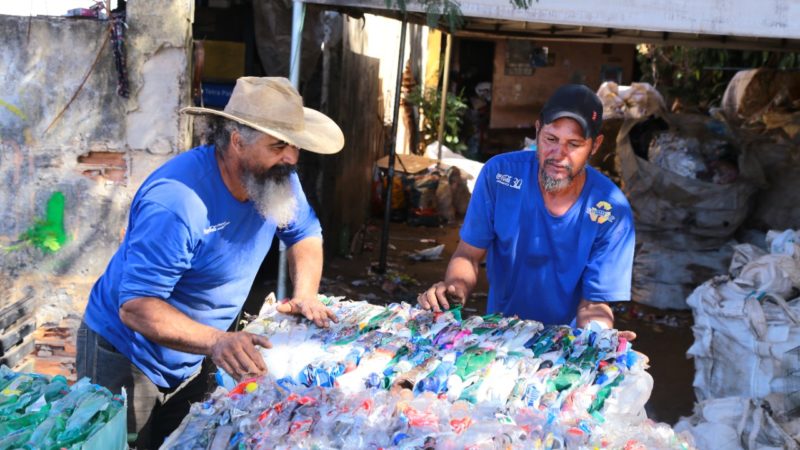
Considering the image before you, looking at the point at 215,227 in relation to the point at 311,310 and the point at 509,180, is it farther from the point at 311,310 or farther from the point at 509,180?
the point at 509,180

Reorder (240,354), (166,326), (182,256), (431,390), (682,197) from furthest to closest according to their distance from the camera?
(682,197)
(182,256)
(166,326)
(240,354)
(431,390)

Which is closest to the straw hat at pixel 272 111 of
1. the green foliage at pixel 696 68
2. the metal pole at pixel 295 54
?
the metal pole at pixel 295 54

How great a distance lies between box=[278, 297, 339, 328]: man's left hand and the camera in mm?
2765

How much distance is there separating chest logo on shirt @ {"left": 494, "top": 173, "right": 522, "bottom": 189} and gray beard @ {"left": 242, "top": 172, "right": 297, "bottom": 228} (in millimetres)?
811

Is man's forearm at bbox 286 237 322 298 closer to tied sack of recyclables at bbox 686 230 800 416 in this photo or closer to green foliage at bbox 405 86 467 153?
tied sack of recyclables at bbox 686 230 800 416

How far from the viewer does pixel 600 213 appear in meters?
3.13

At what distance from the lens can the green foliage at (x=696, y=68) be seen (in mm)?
13258

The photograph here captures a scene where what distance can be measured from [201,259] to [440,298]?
87cm

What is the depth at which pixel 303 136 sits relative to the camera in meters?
2.98

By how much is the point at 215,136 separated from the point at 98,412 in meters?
1.24

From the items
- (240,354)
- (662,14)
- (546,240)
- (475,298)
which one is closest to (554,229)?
(546,240)

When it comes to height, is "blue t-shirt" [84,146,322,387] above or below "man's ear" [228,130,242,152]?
below

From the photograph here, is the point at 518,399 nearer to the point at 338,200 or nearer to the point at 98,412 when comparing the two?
the point at 98,412

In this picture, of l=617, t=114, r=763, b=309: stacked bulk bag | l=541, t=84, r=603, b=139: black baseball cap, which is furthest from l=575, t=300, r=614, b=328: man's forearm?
l=617, t=114, r=763, b=309: stacked bulk bag
